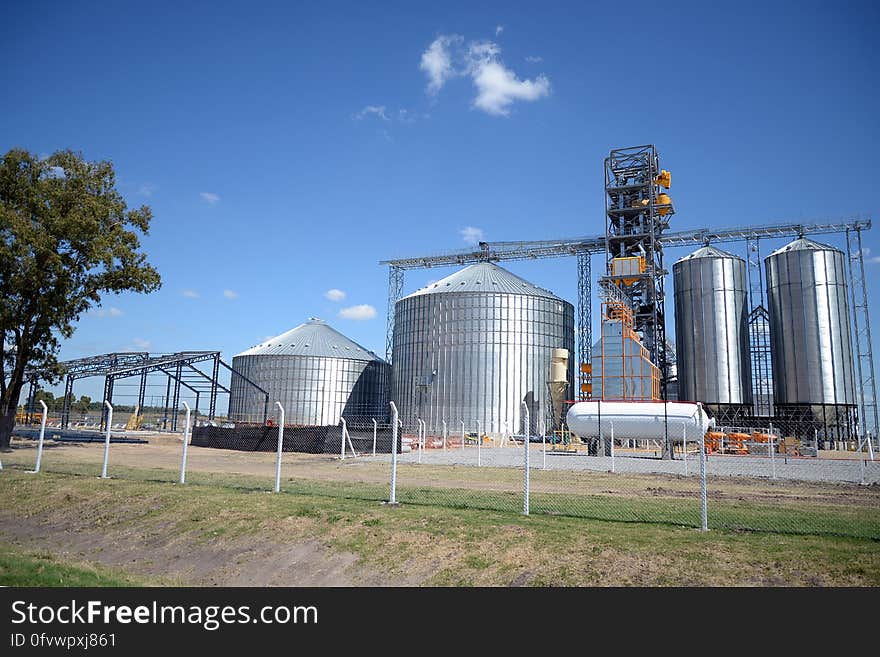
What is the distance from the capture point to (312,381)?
8269 cm

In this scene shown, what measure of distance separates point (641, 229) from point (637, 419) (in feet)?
104

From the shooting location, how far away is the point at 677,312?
6606 cm

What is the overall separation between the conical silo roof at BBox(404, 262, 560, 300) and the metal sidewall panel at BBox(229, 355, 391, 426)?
16.3 meters

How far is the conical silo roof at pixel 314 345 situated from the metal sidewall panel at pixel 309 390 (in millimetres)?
1170

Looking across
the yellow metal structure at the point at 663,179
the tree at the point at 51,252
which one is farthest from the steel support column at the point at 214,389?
the yellow metal structure at the point at 663,179

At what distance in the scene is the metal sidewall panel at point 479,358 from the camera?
67.9 metres

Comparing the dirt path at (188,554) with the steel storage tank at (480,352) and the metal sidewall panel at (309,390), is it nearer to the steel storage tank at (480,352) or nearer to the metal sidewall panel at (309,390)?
the steel storage tank at (480,352)

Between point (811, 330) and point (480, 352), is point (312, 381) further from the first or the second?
point (811, 330)

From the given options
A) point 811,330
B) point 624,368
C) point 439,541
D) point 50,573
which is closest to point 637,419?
point 624,368

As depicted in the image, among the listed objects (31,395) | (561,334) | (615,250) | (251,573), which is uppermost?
(615,250)
